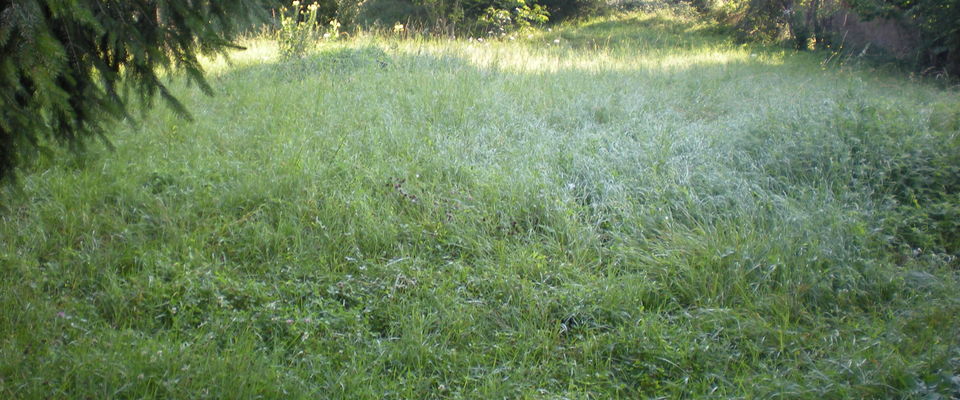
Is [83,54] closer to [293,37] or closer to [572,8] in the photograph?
[293,37]

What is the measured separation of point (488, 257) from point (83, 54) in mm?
2333

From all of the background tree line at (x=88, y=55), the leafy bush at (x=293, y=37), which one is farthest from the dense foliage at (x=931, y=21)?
the background tree line at (x=88, y=55)

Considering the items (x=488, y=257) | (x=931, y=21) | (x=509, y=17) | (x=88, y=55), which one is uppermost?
(x=88, y=55)

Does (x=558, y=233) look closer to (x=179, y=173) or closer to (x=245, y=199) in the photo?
(x=245, y=199)

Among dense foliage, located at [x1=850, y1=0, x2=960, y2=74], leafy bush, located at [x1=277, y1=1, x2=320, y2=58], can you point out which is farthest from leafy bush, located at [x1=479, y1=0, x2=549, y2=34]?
dense foliage, located at [x1=850, y1=0, x2=960, y2=74]

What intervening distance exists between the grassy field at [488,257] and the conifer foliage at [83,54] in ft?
2.14

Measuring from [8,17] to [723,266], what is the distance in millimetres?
3592

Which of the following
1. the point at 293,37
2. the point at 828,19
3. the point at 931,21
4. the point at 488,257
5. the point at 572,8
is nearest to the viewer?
the point at 488,257

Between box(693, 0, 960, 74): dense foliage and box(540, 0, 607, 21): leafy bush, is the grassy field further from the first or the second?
box(540, 0, 607, 21): leafy bush

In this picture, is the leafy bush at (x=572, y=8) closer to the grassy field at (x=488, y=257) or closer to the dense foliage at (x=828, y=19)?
the dense foliage at (x=828, y=19)

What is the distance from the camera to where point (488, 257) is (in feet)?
Answer: 12.8

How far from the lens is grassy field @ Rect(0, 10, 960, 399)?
2.90 metres

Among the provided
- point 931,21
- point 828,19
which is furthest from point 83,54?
point 828,19

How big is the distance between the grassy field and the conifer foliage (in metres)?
0.65
